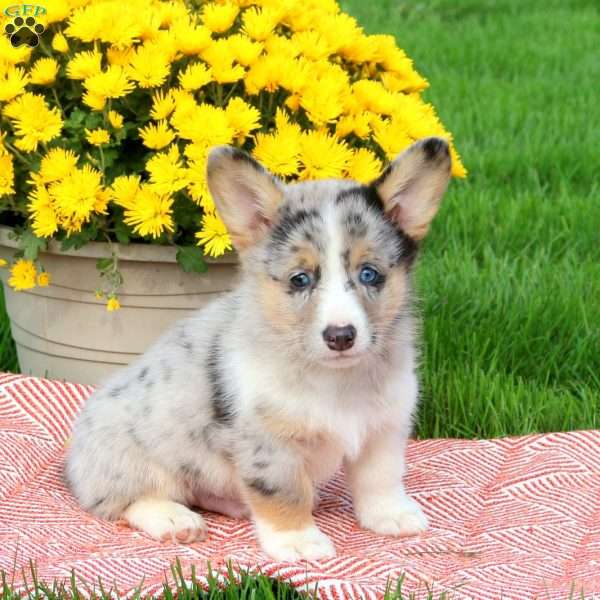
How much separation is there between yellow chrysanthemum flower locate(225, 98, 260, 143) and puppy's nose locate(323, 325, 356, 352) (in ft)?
4.01

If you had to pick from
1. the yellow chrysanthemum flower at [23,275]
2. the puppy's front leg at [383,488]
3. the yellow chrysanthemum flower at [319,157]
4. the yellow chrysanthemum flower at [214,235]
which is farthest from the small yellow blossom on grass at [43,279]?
the puppy's front leg at [383,488]

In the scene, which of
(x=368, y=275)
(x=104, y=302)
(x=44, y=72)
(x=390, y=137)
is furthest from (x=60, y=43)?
(x=368, y=275)

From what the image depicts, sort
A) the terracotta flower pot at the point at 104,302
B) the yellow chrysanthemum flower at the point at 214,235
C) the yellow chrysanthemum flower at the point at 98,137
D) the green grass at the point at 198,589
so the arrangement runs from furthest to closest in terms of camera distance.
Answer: the terracotta flower pot at the point at 104,302, the yellow chrysanthemum flower at the point at 98,137, the yellow chrysanthemum flower at the point at 214,235, the green grass at the point at 198,589

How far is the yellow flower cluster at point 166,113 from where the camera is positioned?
3.96m

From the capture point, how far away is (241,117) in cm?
397

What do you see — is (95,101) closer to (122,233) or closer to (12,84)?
(12,84)

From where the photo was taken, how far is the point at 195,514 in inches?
136

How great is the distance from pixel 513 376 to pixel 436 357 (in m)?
0.32

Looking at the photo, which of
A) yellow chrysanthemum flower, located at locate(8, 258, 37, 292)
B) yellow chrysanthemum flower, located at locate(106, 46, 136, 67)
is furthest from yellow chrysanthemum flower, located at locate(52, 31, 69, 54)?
yellow chrysanthemum flower, located at locate(8, 258, 37, 292)

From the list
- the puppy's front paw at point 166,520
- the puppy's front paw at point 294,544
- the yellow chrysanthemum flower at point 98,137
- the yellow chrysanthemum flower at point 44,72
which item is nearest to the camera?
the puppy's front paw at point 294,544

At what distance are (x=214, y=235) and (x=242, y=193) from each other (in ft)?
2.23

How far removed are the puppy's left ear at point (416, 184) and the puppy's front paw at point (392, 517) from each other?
2.59 ft

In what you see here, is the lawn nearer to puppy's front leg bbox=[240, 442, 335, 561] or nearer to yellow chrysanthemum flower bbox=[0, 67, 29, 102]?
puppy's front leg bbox=[240, 442, 335, 561]

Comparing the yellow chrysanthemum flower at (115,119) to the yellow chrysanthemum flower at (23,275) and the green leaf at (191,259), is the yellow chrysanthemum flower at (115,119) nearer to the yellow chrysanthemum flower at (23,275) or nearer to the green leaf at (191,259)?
the green leaf at (191,259)
